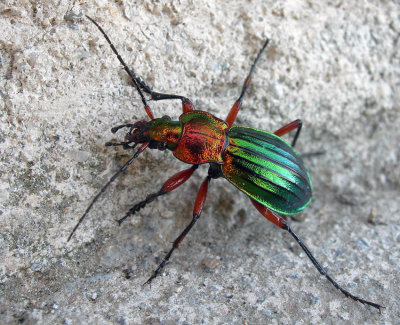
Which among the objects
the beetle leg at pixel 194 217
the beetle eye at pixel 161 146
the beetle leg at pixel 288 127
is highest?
the beetle leg at pixel 288 127

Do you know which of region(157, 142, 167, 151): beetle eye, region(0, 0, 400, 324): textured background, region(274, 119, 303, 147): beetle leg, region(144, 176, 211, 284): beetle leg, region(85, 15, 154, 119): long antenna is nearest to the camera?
region(0, 0, 400, 324): textured background

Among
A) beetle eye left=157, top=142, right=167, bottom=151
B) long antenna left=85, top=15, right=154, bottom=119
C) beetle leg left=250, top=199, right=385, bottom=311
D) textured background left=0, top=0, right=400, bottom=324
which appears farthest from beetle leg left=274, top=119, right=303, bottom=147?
long antenna left=85, top=15, right=154, bottom=119

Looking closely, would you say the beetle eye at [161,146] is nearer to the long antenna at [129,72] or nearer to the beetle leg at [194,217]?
the long antenna at [129,72]

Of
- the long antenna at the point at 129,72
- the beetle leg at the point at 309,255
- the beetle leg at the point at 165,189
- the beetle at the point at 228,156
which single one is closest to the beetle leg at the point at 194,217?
the beetle at the point at 228,156

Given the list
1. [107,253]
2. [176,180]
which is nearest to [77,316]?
[107,253]

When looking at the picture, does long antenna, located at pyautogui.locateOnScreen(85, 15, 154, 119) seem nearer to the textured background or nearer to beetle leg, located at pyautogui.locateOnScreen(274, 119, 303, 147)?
the textured background

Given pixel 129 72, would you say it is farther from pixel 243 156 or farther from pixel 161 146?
pixel 243 156
